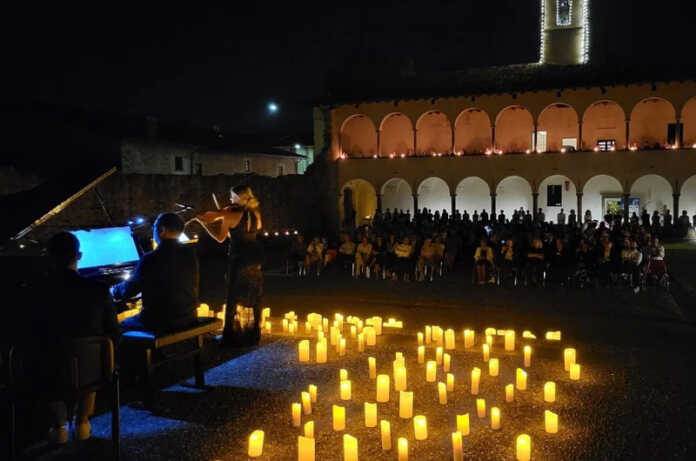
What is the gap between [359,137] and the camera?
31.2 metres

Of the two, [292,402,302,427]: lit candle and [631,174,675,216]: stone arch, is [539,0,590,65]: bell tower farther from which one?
[292,402,302,427]: lit candle

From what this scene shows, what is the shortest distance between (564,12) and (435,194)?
1110cm

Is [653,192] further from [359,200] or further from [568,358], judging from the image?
[568,358]

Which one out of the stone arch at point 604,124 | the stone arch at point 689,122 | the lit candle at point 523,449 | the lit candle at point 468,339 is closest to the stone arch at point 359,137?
the stone arch at point 604,124

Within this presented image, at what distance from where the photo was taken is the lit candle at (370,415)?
5.12 meters

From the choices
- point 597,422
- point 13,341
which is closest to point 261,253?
point 13,341

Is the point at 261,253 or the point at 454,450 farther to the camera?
the point at 261,253

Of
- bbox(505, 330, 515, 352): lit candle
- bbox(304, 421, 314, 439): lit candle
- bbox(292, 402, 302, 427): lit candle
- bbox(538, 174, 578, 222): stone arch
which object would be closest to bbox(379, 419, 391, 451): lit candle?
bbox(304, 421, 314, 439): lit candle

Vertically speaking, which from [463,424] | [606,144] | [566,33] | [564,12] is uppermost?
[564,12]

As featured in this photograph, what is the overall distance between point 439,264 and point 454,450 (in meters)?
10.6

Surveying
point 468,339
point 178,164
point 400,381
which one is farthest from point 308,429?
point 178,164

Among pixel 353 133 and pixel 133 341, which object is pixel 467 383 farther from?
pixel 353 133

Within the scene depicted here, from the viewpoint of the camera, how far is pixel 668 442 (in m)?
4.71

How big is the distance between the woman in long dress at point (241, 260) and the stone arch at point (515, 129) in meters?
23.3
